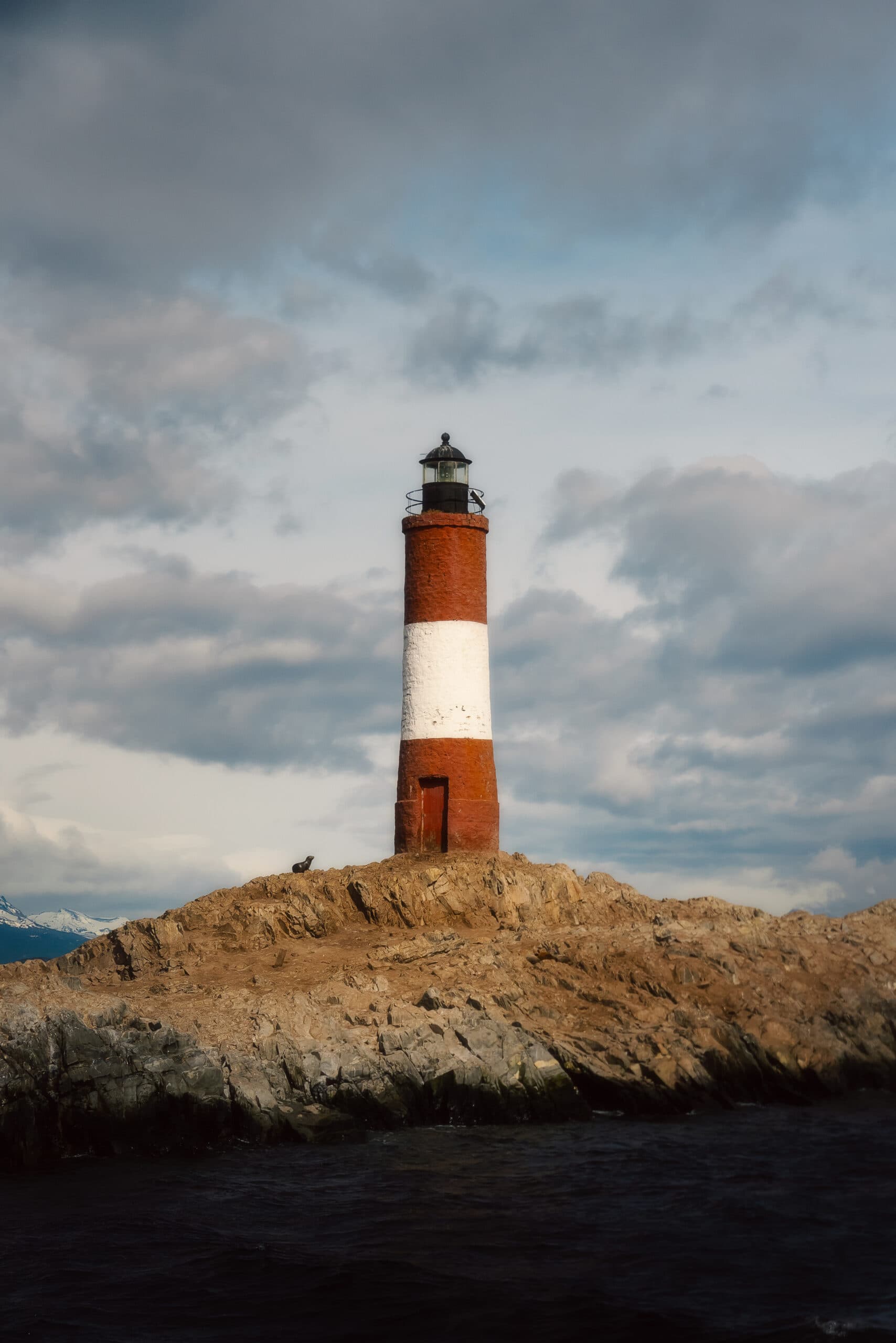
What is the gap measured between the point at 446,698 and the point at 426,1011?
434 inches

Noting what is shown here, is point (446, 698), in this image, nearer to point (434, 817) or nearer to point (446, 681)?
point (446, 681)

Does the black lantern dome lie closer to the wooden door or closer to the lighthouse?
the lighthouse

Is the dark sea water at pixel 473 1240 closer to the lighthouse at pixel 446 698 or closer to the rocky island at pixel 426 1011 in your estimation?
the rocky island at pixel 426 1011

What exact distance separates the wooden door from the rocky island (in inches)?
28.7

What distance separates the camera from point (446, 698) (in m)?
34.1

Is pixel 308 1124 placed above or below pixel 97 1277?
above

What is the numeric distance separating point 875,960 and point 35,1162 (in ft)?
60.7

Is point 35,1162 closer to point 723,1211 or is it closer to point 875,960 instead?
point 723,1211

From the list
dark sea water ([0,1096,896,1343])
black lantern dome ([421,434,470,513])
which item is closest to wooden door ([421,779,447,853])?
black lantern dome ([421,434,470,513])

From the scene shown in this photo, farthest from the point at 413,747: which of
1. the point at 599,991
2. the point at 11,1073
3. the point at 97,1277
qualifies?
the point at 97,1277

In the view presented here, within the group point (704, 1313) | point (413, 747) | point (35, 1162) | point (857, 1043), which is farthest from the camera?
point (413, 747)

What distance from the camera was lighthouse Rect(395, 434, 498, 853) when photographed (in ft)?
112

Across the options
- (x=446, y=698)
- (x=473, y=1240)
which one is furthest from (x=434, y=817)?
(x=473, y=1240)

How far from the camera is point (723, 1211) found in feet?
57.0
